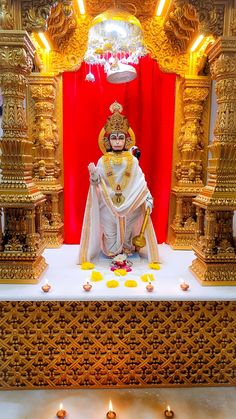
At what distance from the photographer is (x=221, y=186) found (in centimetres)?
271

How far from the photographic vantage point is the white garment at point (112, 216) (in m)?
3.39

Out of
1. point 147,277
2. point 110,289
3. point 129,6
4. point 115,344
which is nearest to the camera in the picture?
point 115,344

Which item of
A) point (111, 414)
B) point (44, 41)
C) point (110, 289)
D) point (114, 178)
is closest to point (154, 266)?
point (110, 289)

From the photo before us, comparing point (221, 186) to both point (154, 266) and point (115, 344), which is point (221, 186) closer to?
point (154, 266)

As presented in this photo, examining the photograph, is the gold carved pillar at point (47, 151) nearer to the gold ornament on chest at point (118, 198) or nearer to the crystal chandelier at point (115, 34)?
the crystal chandelier at point (115, 34)

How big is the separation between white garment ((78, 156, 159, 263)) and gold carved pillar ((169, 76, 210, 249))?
0.78 meters

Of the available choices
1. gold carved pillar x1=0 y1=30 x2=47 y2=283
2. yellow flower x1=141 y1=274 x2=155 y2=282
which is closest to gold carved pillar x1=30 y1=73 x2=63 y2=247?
gold carved pillar x1=0 y1=30 x2=47 y2=283

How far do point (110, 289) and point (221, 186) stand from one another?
1196 mm

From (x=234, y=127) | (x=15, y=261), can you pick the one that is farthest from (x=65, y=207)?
(x=234, y=127)

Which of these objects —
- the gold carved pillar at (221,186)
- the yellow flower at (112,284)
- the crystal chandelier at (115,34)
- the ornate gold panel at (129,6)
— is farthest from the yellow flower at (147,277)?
the ornate gold panel at (129,6)

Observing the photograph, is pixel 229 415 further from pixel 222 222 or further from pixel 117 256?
pixel 117 256

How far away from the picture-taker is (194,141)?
407 cm

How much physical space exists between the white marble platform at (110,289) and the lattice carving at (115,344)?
0.05 meters

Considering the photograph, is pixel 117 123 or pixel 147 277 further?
pixel 117 123
